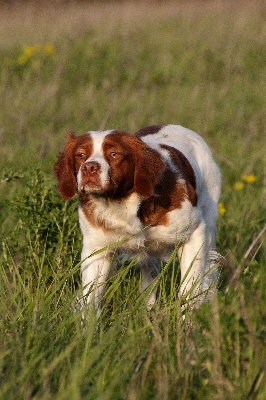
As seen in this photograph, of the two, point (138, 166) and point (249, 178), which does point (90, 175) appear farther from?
point (249, 178)

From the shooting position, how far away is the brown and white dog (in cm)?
385

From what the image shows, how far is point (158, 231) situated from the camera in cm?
421

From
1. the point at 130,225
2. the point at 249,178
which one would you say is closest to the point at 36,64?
the point at 249,178

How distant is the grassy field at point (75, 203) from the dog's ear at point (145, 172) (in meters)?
0.44

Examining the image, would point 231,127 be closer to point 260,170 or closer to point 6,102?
point 260,170

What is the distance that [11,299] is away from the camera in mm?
3439

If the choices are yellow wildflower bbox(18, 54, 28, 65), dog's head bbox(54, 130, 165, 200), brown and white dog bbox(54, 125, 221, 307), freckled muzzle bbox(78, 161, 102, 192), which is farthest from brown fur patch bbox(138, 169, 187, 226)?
yellow wildflower bbox(18, 54, 28, 65)

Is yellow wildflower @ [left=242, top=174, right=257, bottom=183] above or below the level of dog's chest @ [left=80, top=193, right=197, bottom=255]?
below

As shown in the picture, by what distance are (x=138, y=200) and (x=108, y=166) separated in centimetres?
34

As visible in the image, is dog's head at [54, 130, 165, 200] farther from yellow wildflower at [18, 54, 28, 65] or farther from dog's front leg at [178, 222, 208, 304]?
yellow wildflower at [18, 54, 28, 65]

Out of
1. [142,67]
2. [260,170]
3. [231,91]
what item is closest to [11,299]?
[260,170]

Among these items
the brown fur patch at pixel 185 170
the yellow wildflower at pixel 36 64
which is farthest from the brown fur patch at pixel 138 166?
the yellow wildflower at pixel 36 64

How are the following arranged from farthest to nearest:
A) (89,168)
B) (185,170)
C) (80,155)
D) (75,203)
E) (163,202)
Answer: (75,203), (185,170), (163,202), (80,155), (89,168)

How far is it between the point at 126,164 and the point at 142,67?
280 inches
